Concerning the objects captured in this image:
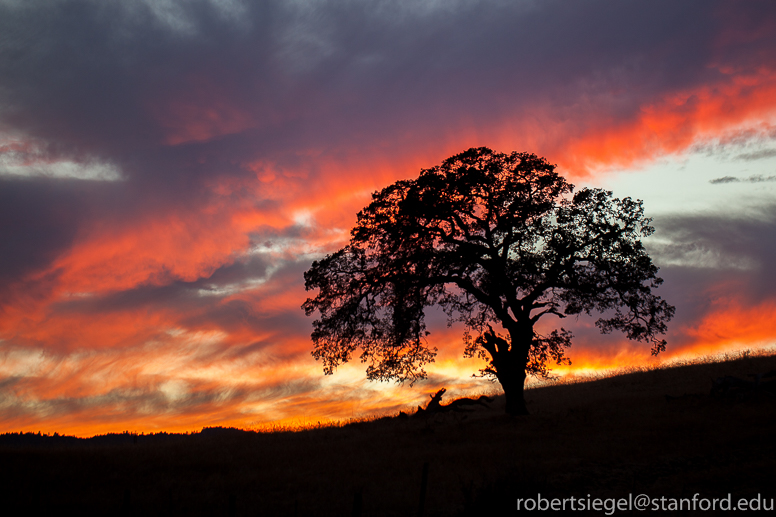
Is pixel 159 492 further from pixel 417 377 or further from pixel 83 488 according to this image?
pixel 417 377

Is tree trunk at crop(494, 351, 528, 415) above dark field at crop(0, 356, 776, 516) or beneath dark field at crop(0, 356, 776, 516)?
above

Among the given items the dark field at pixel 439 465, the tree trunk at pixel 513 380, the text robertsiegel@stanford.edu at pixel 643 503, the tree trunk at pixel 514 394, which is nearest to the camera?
the text robertsiegel@stanford.edu at pixel 643 503

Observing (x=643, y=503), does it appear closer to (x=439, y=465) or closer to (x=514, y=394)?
(x=439, y=465)

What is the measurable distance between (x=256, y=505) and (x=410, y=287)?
14.2 m

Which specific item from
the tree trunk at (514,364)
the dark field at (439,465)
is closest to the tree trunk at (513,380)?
the tree trunk at (514,364)

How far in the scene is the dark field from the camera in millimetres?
13266

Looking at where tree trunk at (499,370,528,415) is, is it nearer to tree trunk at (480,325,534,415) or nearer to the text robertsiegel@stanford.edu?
tree trunk at (480,325,534,415)

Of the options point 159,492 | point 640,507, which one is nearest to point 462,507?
point 640,507

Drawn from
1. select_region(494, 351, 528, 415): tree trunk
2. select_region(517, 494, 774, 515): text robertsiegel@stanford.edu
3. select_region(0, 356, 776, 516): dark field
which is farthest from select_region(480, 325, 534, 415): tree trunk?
select_region(517, 494, 774, 515): text robertsiegel@stanford.edu

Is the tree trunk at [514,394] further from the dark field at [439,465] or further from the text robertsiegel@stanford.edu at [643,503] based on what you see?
the text robertsiegel@stanford.edu at [643,503]

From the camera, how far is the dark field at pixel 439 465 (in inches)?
522

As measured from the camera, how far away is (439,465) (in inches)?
671

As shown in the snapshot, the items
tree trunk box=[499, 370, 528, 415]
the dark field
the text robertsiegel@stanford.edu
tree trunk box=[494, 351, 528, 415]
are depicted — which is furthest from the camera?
tree trunk box=[494, 351, 528, 415]

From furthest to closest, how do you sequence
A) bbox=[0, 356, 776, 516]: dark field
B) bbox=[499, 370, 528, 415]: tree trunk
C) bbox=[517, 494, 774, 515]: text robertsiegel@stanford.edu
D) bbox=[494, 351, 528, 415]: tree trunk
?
bbox=[494, 351, 528, 415]: tree trunk
bbox=[499, 370, 528, 415]: tree trunk
bbox=[0, 356, 776, 516]: dark field
bbox=[517, 494, 774, 515]: text robertsiegel@stanford.edu
